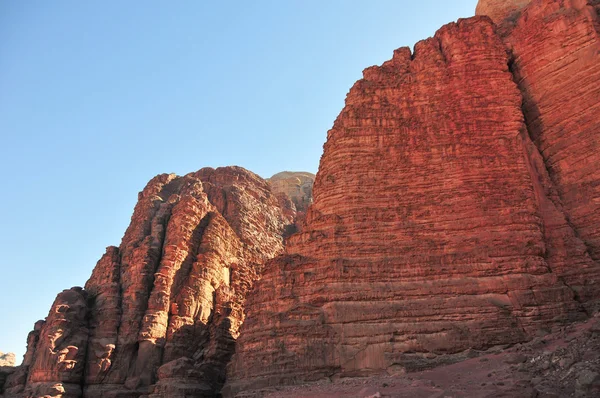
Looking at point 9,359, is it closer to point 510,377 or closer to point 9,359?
point 9,359

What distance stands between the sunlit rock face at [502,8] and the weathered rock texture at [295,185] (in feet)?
151

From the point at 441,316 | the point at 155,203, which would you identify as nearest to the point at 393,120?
the point at 441,316

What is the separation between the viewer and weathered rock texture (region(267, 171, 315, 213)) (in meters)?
84.3

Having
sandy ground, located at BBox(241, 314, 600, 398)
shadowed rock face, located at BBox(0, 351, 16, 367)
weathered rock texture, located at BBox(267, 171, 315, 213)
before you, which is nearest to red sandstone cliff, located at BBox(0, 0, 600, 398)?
sandy ground, located at BBox(241, 314, 600, 398)

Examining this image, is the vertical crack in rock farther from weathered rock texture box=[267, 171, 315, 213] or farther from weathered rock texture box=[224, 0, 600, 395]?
weathered rock texture box=[267, 171, 315, 213]

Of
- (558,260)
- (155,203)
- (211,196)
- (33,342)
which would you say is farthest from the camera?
(211,196)

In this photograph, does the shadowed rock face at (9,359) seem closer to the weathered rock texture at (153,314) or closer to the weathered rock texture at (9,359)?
the weathered rock texture at (9,359)

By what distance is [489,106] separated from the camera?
97.0ft

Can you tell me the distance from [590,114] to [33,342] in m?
40.7

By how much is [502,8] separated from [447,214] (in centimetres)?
2190

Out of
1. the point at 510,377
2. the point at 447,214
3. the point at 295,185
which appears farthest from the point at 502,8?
the point at 295,185

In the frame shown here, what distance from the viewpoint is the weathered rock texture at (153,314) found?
105 feet

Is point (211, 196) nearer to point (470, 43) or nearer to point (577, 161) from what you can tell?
point (470, 43)

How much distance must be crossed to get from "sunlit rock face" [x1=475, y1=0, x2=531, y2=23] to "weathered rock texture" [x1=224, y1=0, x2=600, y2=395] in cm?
640
